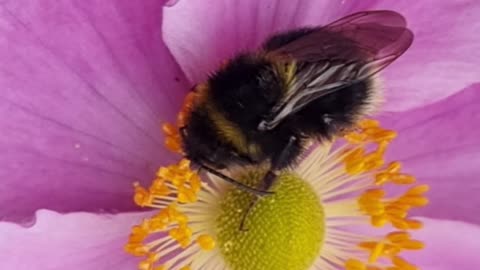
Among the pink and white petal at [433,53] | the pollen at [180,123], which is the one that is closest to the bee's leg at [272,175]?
the pollen at [180,123]

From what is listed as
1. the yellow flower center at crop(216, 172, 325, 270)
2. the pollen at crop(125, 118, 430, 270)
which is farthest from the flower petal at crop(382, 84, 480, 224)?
the yellow flower center at crop(216, 172, 325, 270)

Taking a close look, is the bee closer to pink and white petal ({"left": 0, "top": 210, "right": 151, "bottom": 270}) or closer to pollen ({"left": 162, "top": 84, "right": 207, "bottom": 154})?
pollen ({"left": 162, "top": 84, "right": 207, "bottom": 154})

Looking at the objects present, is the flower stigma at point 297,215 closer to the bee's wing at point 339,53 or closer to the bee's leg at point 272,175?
the bee's leg at point 272,175

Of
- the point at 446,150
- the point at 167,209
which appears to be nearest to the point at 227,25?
the point at 167,209

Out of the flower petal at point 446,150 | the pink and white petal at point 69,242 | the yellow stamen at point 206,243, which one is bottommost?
the flower petal at point 446,150

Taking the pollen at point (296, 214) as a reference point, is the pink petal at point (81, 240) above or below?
above

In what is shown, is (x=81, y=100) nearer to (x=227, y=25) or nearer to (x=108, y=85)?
(x=108, y=85)
